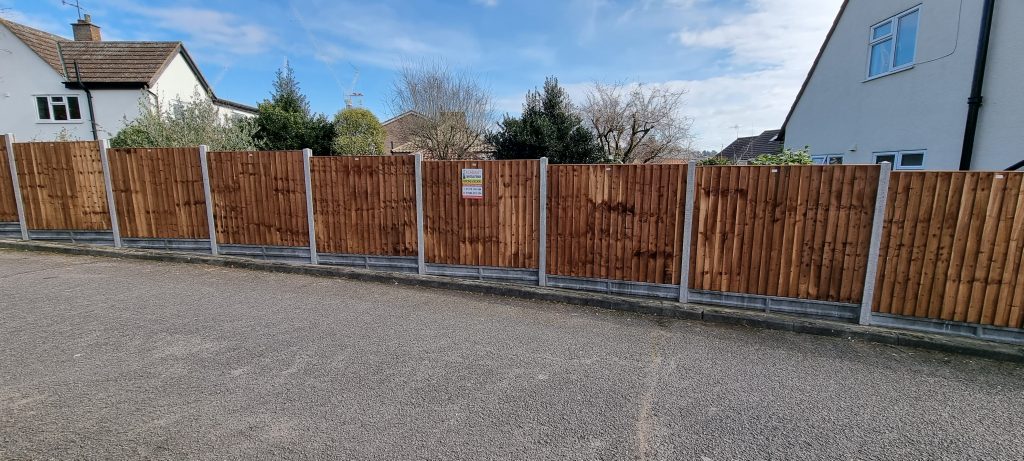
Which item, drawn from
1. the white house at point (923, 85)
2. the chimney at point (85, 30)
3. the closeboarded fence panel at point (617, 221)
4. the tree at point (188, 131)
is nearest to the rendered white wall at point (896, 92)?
the white house at point (923, 85)

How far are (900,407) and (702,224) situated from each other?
8.01 ft

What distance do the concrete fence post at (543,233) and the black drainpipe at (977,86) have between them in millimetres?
6842

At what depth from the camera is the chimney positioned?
19.5m

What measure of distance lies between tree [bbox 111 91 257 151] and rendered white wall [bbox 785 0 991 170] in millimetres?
14046

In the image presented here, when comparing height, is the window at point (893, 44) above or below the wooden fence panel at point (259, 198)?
above

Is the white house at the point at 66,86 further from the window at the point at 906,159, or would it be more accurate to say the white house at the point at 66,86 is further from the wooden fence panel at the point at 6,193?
the window at the point at 906,159

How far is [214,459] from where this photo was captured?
2.43 m

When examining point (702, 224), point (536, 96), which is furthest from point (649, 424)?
point (536, 96)

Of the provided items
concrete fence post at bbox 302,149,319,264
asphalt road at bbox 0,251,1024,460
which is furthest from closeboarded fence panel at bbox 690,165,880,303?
concrete fence post at bbox 302,149,319,264

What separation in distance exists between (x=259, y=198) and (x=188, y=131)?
4.51 metres

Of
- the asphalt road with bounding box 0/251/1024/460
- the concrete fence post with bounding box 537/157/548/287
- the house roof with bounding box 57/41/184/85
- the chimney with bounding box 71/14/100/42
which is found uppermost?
the chimney with bounding box 71/14/100/42

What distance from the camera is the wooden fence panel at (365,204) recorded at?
627 cm

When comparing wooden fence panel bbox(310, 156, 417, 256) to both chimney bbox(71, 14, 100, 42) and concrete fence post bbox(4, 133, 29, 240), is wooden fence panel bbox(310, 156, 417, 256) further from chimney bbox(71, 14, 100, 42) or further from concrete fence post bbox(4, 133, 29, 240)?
chimney bbox(71, 14, 100, 42)

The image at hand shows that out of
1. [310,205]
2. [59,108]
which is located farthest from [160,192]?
[59,108]
